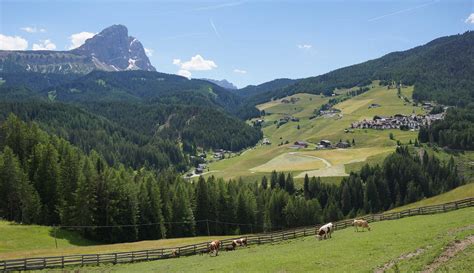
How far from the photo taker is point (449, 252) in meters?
31.6

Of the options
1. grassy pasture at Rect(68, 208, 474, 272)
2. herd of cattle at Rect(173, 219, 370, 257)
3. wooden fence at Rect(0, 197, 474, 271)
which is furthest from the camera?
herd of cattle at Rect(173, 219, 370, 257)

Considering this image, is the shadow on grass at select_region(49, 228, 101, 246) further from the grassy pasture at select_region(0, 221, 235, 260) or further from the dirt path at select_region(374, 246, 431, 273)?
the dirt path at select_region(374, 246, 431, 273)

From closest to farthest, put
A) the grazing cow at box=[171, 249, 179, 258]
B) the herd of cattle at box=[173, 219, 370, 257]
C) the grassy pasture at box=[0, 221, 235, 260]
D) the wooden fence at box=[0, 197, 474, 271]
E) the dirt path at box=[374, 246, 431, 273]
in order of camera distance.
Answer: the dirt path at box=[374, 246, 431, 273]
the wooden fence at box=[0, 197, 474, 271]
the herd of cattle at box=[173, 219, 370, 257]
the grazing cow at box=[171, 249, 179, 258]
the grassy pasture at box=[0, 221, 235, 260]

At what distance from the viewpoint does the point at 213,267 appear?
1689 inches

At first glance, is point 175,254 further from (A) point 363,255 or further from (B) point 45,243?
(A) point 363,255

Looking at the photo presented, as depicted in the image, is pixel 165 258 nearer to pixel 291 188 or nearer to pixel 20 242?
pixel 20 242

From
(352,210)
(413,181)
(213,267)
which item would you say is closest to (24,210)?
(213,267)

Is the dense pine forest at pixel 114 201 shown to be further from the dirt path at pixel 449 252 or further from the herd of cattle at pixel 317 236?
the dirt path at pixel 449 252

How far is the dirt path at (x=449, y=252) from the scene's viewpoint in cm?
2949

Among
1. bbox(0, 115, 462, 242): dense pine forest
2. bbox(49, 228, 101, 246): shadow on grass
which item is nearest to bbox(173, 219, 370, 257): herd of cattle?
bbox(49, 228, 101, 246): shadow on grass

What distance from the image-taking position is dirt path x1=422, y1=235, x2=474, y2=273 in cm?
2949

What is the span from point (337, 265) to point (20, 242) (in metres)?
60.1

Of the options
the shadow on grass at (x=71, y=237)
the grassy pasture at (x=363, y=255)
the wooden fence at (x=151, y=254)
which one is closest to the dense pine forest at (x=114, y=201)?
the shadow on grass at (x=71, y=237)

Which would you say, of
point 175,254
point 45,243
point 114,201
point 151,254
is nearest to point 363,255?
point 175,254
